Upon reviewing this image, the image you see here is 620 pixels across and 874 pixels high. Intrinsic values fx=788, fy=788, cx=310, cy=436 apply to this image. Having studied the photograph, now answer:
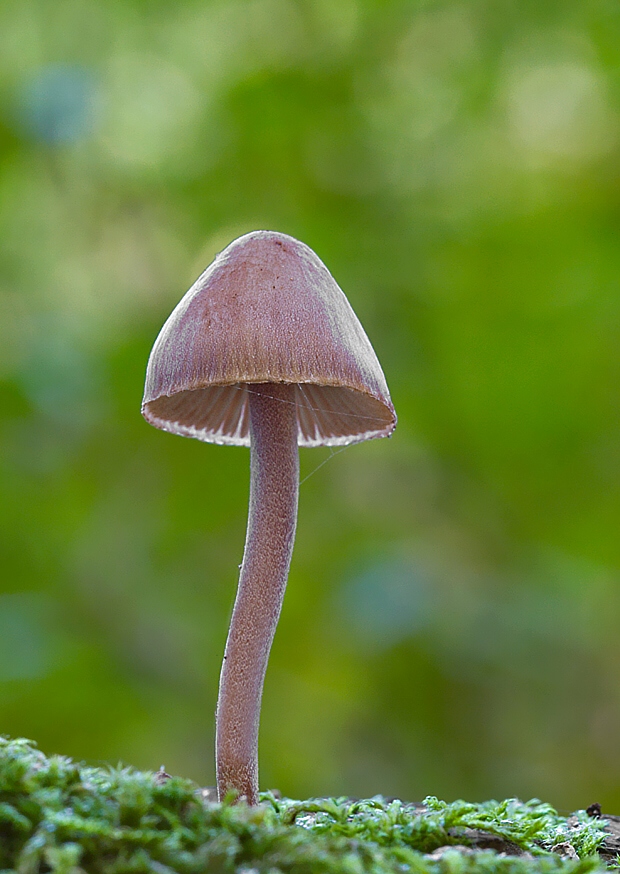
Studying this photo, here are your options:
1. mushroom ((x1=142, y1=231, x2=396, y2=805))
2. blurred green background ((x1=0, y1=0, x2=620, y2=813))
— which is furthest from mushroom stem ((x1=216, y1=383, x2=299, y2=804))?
blurred green background ((x1=0, y1=0, x2=620, y2=813))

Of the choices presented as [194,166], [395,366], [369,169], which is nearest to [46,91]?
[194,166]

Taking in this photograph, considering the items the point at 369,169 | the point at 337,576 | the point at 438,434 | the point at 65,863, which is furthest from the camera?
the point at 369,169

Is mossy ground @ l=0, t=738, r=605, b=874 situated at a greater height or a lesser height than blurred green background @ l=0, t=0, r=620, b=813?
lesser

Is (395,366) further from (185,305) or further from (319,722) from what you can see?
(185,305)

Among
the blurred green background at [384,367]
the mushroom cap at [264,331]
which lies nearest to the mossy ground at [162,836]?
the mushroom cap at [264,331]

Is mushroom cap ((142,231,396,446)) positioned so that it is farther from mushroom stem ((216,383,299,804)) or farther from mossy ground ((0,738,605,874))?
mossy ground ((0,738,605,874))
